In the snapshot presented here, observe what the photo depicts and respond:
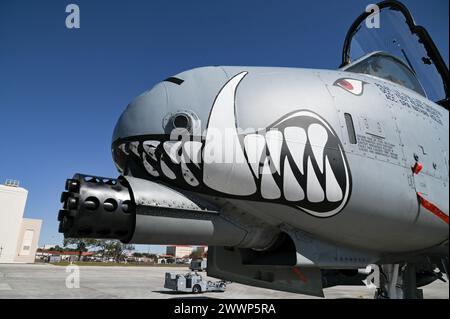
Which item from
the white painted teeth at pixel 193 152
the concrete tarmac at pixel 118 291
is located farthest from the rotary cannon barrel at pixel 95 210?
the concrete tarmac at pixel 118 291

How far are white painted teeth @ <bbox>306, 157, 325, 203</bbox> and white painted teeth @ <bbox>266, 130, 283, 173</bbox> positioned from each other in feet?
1.25

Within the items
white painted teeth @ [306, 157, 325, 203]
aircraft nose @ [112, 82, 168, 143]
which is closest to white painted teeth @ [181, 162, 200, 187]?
aircraft nose @ [112, 82, 168, 143]

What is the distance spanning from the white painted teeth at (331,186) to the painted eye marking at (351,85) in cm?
122

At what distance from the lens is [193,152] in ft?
11.1

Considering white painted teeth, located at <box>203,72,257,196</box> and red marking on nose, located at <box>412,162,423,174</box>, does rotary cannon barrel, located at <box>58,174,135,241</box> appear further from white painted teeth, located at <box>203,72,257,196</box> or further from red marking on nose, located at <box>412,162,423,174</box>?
red marking on nose, located at <box>412,162,423,174</box>

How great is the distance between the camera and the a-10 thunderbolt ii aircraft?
340cm

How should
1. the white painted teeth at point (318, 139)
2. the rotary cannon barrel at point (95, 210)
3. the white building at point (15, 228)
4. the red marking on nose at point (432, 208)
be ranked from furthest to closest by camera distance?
the white building at point (15, 228), the red marking on nose at point (432, 208), the white painted teeth at point (318, 139), the rotary cannon barrel at point (95, 210)

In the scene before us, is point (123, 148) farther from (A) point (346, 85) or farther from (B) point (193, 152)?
(A) point (346, 85)

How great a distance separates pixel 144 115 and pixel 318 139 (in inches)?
78.4

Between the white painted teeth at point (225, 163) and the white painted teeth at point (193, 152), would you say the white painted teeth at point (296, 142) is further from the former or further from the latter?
the white painted teeth at point (193, 152)

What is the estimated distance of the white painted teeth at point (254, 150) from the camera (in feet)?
11.2

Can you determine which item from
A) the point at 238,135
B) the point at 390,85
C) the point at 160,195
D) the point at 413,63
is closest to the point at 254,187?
the point at 238,135

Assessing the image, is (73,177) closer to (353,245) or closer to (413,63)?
(353,245)

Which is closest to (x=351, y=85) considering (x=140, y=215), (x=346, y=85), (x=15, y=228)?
(x=346, y=85)
